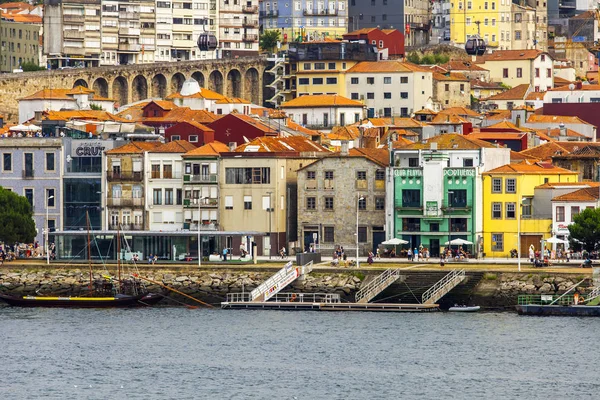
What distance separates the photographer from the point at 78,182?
4355 inches

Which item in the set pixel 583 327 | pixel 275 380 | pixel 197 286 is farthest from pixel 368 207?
pixel 275 380

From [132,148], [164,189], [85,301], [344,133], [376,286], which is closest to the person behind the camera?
[376,286]

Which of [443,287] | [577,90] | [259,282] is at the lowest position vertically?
[443,287]

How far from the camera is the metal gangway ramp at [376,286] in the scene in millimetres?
94312

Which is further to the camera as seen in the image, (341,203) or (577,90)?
(577,90)

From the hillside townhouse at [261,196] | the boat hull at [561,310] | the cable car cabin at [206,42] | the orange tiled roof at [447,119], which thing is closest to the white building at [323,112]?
the orange tiled roof at [447,119]

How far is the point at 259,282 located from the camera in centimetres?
9756

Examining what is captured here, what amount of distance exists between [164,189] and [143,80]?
70.8 metres

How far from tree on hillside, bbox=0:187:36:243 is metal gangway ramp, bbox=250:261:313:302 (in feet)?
53.3

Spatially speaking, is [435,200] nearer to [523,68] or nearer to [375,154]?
[375,154]

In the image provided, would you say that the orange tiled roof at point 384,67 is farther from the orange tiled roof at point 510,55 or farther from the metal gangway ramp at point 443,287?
the metal gangway ramp at point 443,287

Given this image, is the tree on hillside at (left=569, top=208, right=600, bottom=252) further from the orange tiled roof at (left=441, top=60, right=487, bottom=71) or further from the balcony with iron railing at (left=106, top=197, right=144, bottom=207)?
the orange tiled roof at (left=441, top=60, right=487, bottom=71)

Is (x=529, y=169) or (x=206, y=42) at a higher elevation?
(x=206, y=42)

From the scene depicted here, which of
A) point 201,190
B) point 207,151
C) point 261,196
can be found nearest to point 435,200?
point 261,196
